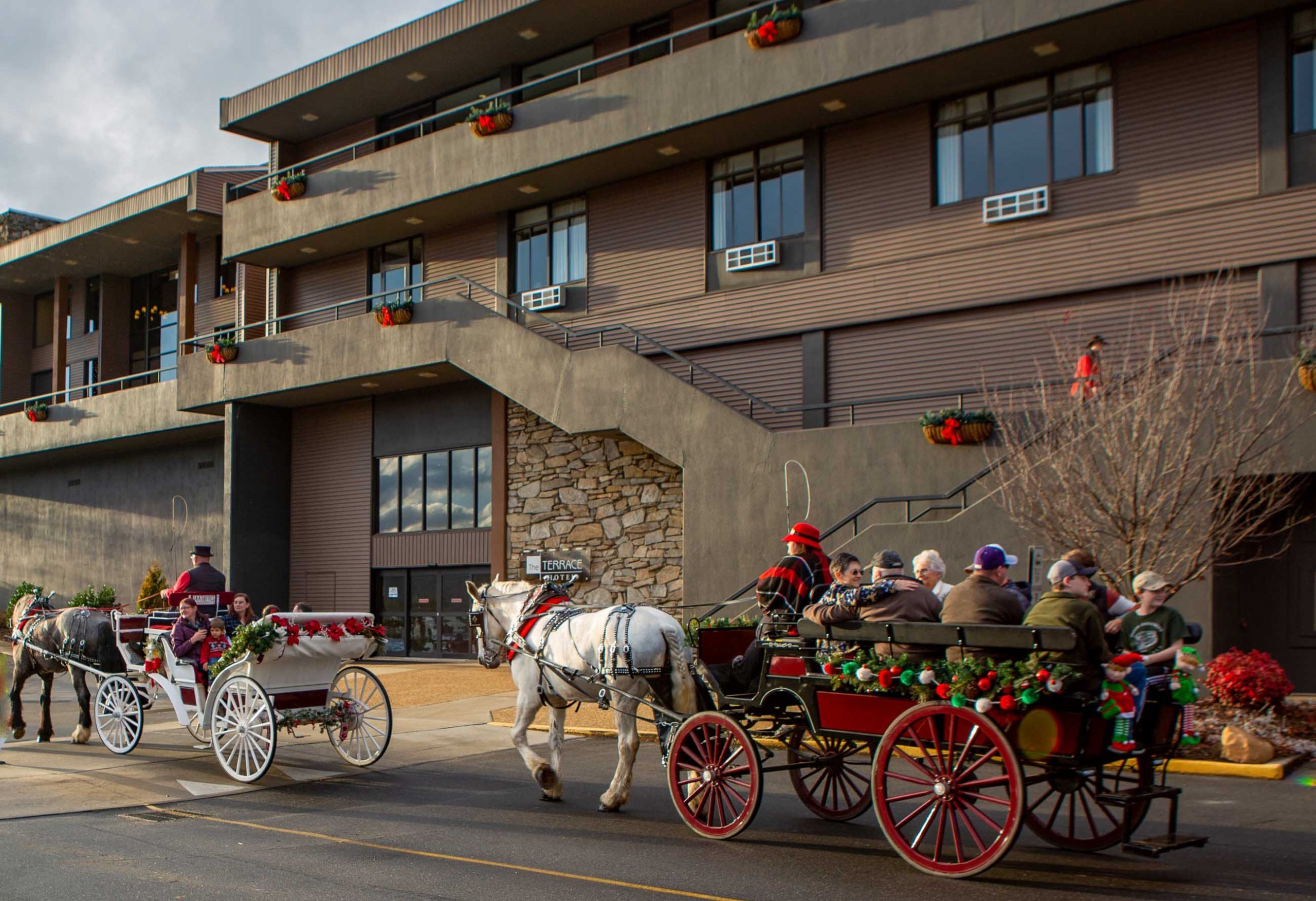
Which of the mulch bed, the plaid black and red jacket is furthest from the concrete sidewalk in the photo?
the mulch bed

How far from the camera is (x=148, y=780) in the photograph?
1180 centimetres

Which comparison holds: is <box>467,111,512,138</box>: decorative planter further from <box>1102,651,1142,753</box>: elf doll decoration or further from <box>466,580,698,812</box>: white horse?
<box>1102,651,1142,753</box>: elf doll decoration

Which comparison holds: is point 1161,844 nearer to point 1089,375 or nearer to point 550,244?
point 1089,375

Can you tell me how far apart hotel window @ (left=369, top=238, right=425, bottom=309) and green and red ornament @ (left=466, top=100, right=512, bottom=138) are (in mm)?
4735

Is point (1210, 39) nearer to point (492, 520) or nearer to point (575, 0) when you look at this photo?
point (575, 0)

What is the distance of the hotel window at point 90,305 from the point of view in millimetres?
40500

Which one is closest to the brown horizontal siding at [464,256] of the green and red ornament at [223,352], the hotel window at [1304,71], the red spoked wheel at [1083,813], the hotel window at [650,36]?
the hotel window at [650,36]

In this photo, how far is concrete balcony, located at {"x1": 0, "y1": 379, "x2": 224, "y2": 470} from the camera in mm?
32250

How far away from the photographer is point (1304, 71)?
56.4 ft

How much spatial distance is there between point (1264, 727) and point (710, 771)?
6.93m

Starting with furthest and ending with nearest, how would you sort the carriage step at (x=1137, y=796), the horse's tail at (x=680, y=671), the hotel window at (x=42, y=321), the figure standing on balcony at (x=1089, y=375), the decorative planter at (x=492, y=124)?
the hotel window at (x=42, y=321)
the decorative planter at (x=492, y=124)
the figure standing on balcony at (x=1089, y=375)
the horse's tail at (x=680, y=671)
the carriage step at (x=1137, y=796)

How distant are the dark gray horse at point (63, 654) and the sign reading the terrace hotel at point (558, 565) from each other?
35.0 feet

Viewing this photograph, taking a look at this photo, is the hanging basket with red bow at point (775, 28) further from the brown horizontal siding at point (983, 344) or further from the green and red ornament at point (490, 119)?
the green and red ornament at point (490, 119)

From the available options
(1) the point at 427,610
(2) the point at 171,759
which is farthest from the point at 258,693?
(1) the point at 427,610
